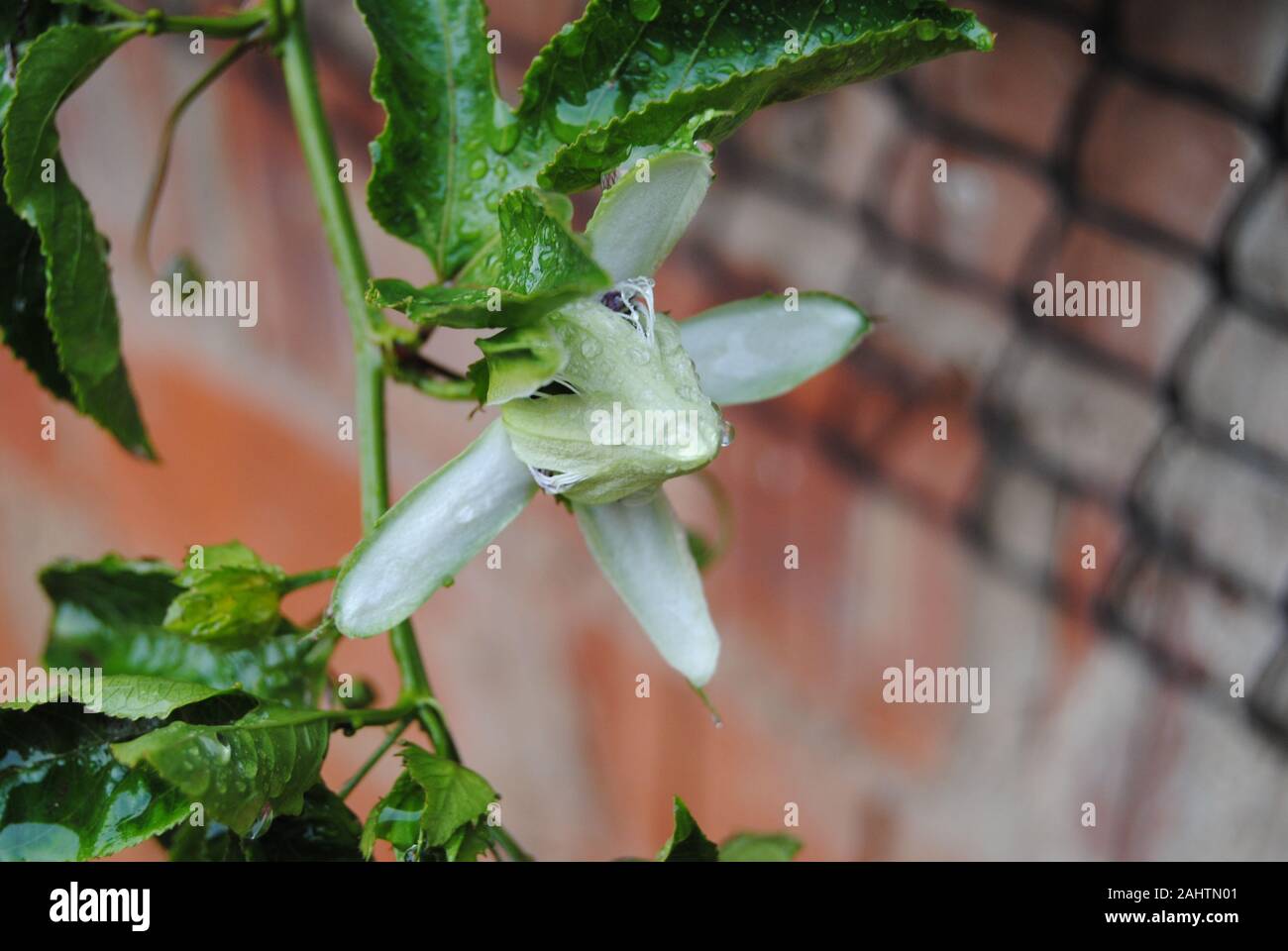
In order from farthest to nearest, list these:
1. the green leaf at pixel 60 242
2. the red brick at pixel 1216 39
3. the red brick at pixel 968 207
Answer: the red brick at pixel 968 207, the red brick at pixel 1216 39, the green leaf at pixel 60 242

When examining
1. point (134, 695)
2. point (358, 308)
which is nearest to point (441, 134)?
point (358, 308)

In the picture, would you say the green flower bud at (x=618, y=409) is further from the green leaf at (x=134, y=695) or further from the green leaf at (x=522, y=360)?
the green leaf at (x=134, y=695)

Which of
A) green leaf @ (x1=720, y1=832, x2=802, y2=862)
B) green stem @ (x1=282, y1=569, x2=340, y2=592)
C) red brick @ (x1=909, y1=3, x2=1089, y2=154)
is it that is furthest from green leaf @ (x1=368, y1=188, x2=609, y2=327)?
red brick @ (x1=909, y1=3, x2=1089, y2=154)

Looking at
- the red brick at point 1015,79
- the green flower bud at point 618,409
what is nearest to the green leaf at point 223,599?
the green flower bud at point 618,409

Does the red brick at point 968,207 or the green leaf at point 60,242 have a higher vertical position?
the red brick at point 968,207

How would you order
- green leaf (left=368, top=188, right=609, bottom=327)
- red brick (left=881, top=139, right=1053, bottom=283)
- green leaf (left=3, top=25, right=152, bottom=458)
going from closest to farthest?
green leaf (left=368, top=188, right=609, bottom=327) → green leaf (left=3, top=25, right=152, bottom=458) → red brick (left=881, top=139, right=1053, bottom=283)

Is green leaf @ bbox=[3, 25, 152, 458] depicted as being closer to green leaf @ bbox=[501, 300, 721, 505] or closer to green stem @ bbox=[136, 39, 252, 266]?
green stem @ bbox=[136, 39, 252, 266]
